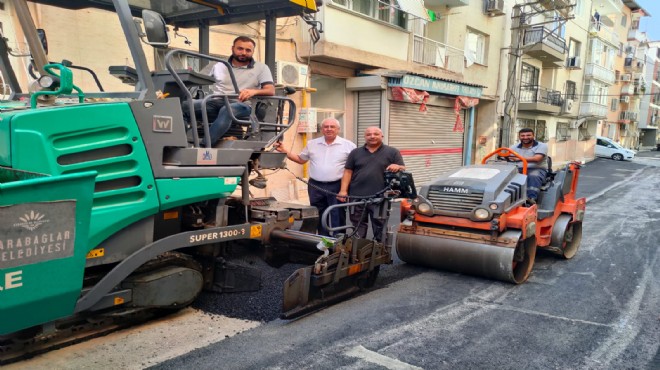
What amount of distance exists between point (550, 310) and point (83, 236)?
12.5 ft

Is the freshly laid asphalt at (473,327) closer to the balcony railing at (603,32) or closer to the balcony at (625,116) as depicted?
the balcony railing at (603,32)

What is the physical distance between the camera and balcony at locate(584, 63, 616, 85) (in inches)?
1221

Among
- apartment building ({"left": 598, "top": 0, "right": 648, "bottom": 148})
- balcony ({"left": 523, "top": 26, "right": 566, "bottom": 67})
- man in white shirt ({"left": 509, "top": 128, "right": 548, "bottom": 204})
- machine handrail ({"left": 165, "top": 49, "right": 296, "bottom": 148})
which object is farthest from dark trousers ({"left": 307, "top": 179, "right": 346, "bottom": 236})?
apartment building ({"left": 598, "top": 0, "right": 648, "bottom": 148})

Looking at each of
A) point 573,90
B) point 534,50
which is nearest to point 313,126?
point 534,50

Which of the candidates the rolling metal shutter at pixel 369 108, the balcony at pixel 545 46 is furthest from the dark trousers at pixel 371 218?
the balcony at pixel 545 46

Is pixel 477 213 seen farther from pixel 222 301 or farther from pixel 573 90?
pixel 573 90

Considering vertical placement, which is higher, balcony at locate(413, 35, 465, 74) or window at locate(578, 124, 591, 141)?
balcony at locate(413, 35, 465, 74)

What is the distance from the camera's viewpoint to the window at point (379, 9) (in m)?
11.5

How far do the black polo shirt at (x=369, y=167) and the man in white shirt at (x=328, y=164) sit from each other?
168 millimetres

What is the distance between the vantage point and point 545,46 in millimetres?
22562

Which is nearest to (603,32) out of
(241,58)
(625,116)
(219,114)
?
(625,116)

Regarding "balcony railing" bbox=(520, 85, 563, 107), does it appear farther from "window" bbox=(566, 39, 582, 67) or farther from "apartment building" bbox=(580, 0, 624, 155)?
"apartment building" bbox=(580, 0, 624, 155)

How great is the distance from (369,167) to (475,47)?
15.0 metres

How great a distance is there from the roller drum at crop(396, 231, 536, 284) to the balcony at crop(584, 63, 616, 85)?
30.6 metres
